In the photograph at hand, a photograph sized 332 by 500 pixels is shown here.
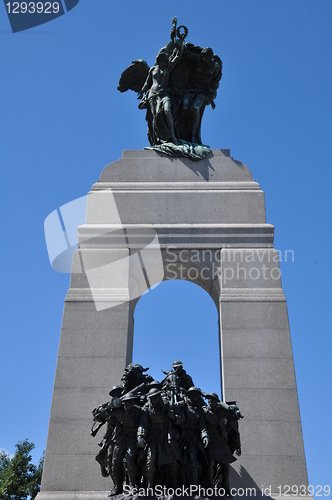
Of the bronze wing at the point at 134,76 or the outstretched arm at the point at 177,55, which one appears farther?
the bronze wing at the point at 134,76

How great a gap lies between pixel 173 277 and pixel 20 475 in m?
23.4

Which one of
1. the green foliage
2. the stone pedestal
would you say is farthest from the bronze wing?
the green foliage

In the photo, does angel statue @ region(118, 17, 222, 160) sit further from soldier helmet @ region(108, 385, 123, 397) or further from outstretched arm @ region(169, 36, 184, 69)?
soldier helmet @ region(108, 385, 123, 397)

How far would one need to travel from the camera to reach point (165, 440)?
10320mm

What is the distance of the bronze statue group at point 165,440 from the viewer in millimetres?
10188

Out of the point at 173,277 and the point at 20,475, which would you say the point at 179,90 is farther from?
the point at 20,475

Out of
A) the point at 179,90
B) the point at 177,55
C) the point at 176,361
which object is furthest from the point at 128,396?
the point at 177,55

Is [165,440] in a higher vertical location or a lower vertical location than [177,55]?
lower

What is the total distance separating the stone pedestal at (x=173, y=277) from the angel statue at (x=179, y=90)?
1308 millimetres

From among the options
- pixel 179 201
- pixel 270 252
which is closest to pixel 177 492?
pixel 270 252

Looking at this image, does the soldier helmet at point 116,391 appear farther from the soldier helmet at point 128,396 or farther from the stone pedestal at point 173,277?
the stone pedestal at point 173,277

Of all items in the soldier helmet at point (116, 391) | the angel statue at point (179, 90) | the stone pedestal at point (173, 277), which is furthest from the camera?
the angel statue at point (179, 90)

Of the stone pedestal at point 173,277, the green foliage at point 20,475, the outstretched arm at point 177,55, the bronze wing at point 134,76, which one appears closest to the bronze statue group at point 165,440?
the stone pedestal at point 173,277

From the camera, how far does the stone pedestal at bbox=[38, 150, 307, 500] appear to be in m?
11.8
